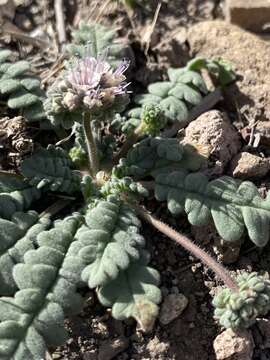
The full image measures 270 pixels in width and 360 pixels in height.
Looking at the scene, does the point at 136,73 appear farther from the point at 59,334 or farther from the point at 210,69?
the point at 59,334

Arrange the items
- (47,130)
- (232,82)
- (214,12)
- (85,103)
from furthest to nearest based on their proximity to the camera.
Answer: (214,12), (232,82), (47,130), (85,103)

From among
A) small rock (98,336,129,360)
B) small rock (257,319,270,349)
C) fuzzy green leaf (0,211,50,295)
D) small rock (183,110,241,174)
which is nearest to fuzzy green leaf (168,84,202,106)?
A: small rock (183,110,241,174)

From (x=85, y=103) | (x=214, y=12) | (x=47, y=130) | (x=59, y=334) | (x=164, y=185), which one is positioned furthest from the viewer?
(x=214, y=12)

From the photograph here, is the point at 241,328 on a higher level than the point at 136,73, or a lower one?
lower

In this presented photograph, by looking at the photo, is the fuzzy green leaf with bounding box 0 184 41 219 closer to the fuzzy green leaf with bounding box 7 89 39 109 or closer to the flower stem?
the flower stem

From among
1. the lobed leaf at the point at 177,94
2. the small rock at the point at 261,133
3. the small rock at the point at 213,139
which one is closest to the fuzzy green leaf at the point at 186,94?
the lobed leaf at the point at 177,94

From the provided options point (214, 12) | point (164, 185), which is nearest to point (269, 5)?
point (214, 12)

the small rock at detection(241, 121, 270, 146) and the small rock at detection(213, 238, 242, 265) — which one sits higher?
the small rock at detection(241, 121, 270, 146)
